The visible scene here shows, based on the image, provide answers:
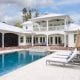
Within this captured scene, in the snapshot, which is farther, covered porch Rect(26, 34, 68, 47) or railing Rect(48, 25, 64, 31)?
covered porch Rect(26, 34, 68, 47)

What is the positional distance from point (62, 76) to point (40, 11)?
6107cm

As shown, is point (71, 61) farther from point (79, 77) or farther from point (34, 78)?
point (34, 78)

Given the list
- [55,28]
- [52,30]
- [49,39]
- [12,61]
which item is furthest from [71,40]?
[12,61]

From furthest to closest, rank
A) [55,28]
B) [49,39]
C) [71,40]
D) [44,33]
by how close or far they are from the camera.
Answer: [49,39]
[44,33]
[55,28]
[71,40]

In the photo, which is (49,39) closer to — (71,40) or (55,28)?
(55,28)

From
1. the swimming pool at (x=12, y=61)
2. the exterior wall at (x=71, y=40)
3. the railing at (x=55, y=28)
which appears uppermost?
the railing at (x=55, y=28)

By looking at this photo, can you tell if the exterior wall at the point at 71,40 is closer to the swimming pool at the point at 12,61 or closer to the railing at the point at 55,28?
the railing at the point at 55,28

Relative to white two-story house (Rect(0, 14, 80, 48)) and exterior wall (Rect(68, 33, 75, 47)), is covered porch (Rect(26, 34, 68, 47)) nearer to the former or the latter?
white two-story house (Rect(0, 14, 80, 48))

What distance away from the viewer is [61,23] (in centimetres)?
3700

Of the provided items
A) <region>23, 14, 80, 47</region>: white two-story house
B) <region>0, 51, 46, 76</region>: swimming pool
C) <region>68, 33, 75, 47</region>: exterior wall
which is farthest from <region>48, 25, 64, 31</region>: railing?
<region>0, 51, 46, 76</region>: swimming pool

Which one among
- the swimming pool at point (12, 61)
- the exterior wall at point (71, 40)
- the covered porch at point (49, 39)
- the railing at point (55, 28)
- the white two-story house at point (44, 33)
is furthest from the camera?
the covered porch at point (49, 39)

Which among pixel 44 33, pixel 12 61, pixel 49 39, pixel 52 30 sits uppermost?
pixel 52 30

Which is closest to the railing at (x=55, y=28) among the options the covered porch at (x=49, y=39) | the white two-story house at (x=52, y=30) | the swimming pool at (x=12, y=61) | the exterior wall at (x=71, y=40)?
the white two-story house at (x=52, y=30)

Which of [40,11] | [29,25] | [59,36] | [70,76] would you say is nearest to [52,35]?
[59,36]
